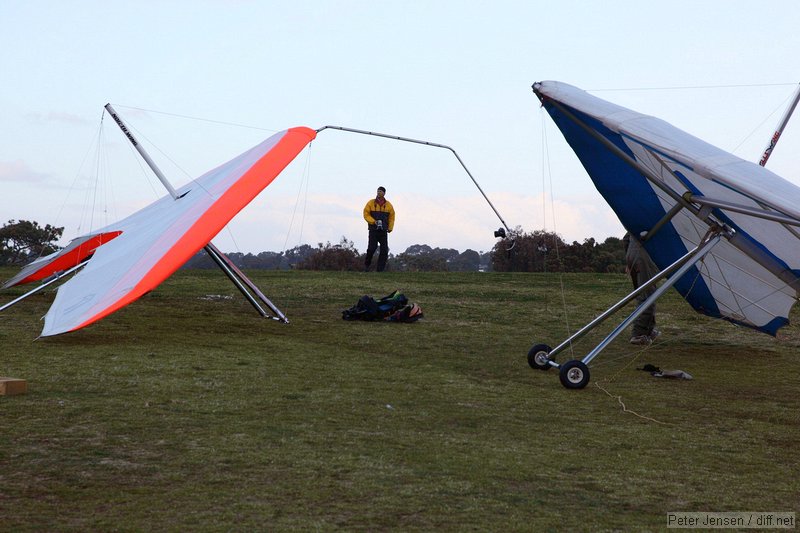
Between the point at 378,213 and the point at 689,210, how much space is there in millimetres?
9238

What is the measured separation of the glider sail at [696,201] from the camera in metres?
5.95

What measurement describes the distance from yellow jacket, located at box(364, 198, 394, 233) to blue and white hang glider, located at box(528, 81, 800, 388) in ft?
25.2

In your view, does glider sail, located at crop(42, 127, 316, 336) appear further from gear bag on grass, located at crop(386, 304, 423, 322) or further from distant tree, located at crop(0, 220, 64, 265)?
distant tree, located at crop(0, 220, 64, 265)

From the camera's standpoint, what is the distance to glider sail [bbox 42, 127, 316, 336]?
656 centimetres

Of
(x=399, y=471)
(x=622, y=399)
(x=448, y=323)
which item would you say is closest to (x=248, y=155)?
(x=448, y=323)

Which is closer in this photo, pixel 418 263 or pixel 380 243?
pixel 380 243

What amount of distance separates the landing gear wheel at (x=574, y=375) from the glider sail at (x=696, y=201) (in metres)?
1.54

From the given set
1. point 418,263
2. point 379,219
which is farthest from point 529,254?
point 379,219

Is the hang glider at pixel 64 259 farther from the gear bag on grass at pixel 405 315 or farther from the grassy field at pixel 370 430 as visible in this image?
the gear bag on grass at pixel 405 315

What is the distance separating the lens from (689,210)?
711cm

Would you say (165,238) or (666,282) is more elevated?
(165,238)

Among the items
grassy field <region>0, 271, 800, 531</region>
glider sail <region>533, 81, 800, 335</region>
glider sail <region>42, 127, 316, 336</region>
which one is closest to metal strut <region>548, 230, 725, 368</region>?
glider sail <region>533, 81, 800, 335</region>

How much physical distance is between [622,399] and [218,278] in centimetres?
977

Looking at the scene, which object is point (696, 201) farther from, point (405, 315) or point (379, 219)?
point (379, 219)
